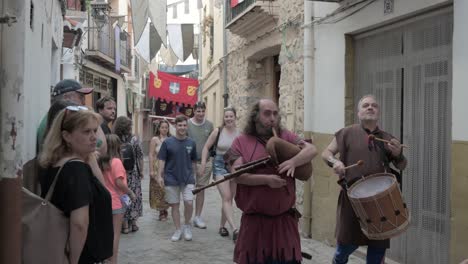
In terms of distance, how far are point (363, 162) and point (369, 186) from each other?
0.28 metres

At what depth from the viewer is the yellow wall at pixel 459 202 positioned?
4414mm

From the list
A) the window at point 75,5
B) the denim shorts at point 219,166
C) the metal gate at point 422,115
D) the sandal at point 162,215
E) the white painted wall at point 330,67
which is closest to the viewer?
the metal gate at point 422,115

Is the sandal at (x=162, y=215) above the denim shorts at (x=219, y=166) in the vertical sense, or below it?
below

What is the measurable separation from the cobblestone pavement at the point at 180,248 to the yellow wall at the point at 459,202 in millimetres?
1540

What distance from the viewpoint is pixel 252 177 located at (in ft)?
12.0

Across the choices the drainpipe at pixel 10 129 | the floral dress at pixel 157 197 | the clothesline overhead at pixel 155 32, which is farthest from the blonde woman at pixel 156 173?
the drainpipe at pixel 10 129

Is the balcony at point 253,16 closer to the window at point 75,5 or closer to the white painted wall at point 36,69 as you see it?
the window at point 75,5

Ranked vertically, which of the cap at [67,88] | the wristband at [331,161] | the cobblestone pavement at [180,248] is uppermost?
the cap at [67,88]

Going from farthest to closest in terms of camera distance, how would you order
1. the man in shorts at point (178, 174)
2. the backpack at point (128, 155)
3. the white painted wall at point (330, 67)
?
1. the man in shorts at point (178, 174)
2. the backpack at point (128, 155)
3. the white painted wall at point (330, 67)

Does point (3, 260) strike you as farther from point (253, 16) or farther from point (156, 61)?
point (156, 61)

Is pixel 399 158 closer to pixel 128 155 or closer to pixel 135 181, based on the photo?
pixel 128 155

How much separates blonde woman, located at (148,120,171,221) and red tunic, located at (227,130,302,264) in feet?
15.0

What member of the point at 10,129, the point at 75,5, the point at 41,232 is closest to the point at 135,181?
the point at 41,232

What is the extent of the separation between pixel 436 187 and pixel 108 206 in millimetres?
3307
